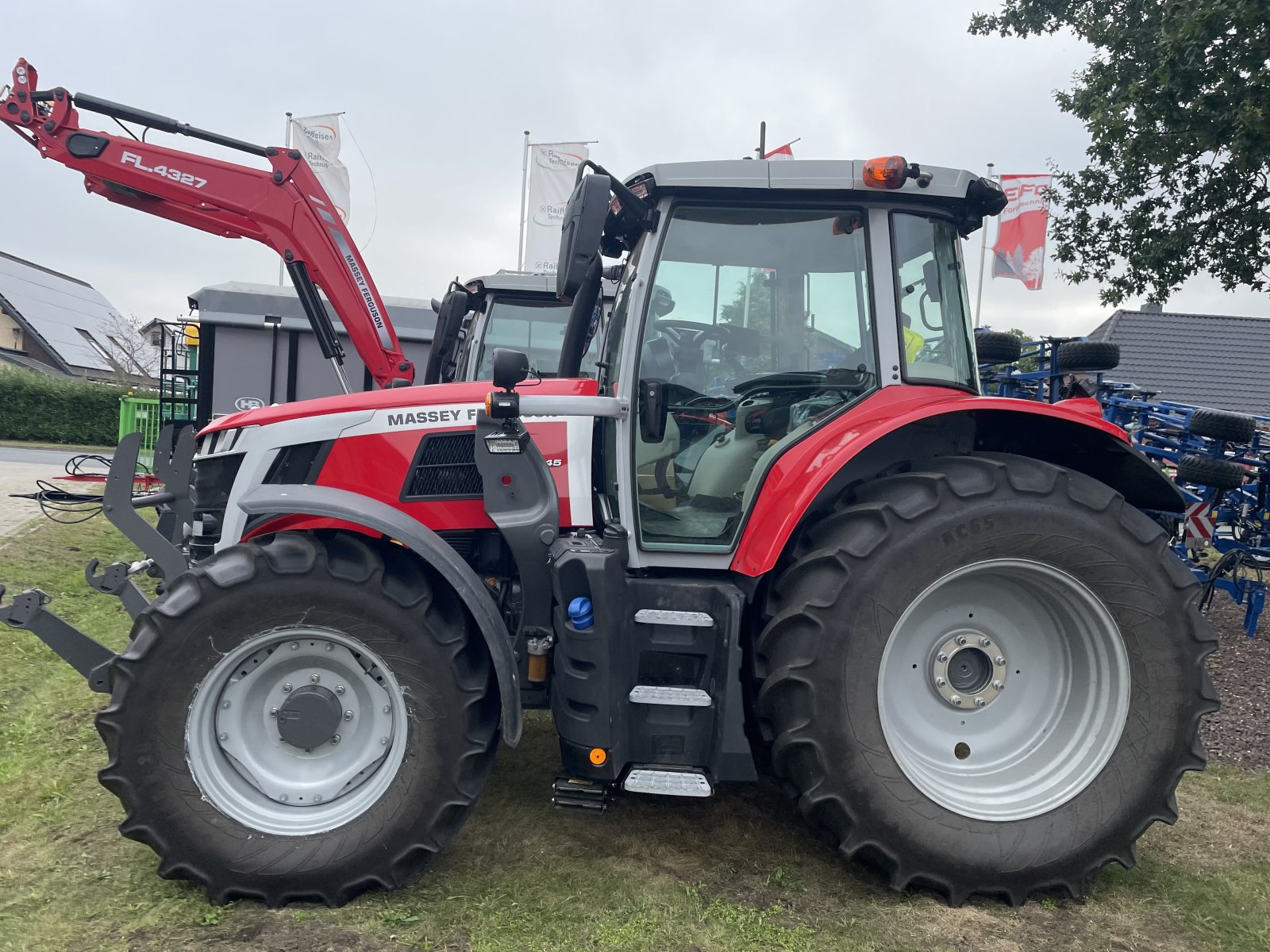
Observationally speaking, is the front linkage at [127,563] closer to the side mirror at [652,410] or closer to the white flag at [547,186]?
the side mirror at [652,410]

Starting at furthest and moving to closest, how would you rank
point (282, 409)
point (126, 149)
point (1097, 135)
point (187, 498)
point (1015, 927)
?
1. point (1097, 135)
2. point (126, 149)
3. point (187, 498)
4. point (282, 409)
5. point (1015, 927)

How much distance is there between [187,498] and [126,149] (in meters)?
2.53

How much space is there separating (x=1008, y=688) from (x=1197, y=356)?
21.8m

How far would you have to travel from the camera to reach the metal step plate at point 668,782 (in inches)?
104

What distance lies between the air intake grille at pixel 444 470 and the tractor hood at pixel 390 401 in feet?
0.46

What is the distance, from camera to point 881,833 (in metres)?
2.55

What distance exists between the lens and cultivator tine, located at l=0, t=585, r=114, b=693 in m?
2.76

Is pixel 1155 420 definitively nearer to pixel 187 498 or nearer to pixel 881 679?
pixel 881 679

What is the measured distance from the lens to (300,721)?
8.62 feet

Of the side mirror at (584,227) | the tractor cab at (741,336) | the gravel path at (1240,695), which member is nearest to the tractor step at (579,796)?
the tractor cab at (741,336)

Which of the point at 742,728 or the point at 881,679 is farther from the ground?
the point at 881,679

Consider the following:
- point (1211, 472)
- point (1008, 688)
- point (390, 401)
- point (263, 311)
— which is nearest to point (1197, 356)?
point (1211, 472)

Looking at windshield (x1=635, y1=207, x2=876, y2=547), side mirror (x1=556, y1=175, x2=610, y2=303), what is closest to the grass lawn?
windshield (x1=635, y1=207, x2=876, y2=547)

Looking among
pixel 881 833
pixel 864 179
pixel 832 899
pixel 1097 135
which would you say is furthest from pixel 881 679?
pixel 1097 135
